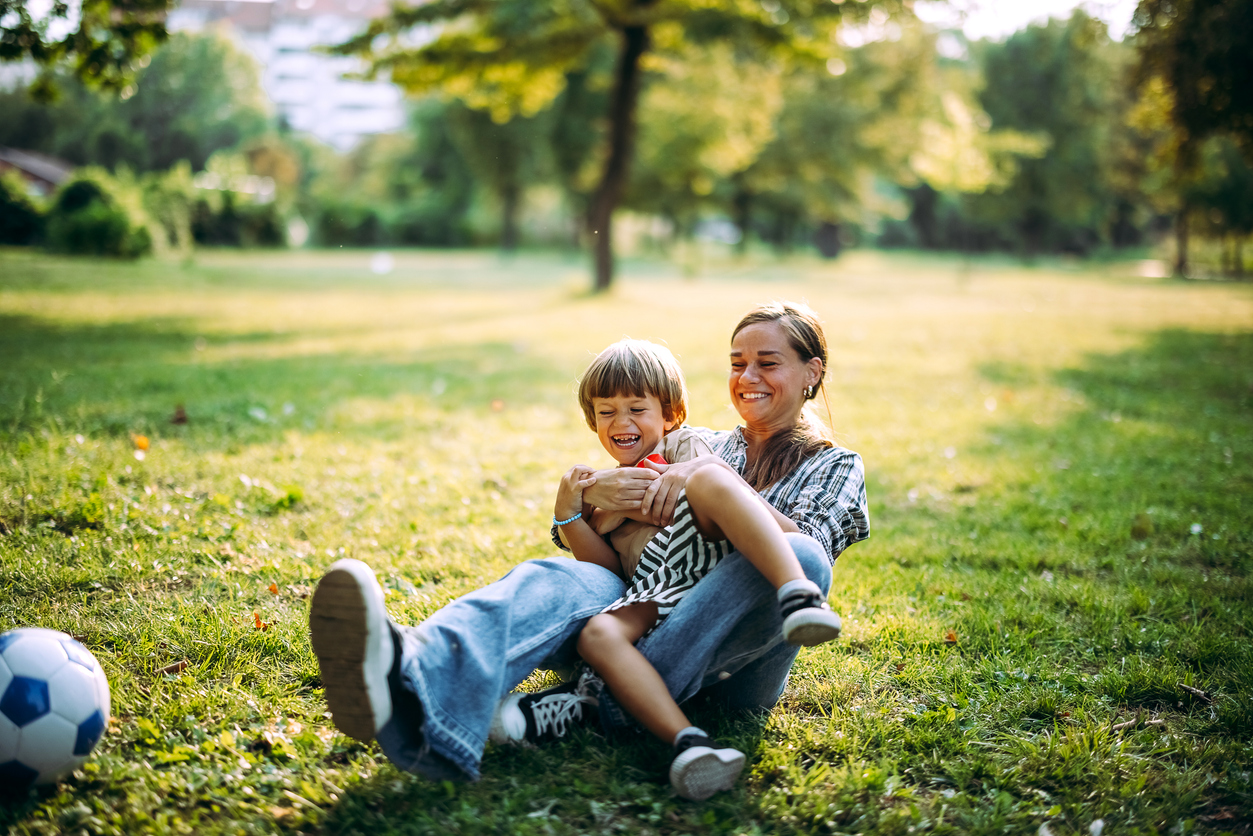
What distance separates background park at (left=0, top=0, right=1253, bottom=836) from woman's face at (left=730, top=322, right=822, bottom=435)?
32 cm

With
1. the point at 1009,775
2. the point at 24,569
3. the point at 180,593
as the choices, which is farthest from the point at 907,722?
the point at 24,569

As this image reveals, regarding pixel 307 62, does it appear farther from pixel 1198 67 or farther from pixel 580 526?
pixel 580 526

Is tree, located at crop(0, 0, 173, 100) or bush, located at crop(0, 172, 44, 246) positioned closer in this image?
tree, located at crop(0, 0, 173, 100)

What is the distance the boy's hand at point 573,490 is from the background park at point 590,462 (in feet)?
2.46

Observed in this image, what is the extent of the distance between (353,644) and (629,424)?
3.83 feet

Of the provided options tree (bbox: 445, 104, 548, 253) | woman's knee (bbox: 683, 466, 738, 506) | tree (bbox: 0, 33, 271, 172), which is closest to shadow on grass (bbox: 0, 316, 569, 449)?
woman's knee (bbox: 683, 466, 738, 506)

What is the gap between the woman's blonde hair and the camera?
2.93 meters

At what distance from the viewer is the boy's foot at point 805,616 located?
219cm

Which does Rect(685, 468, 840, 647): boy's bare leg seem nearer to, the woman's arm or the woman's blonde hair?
the woman's arm

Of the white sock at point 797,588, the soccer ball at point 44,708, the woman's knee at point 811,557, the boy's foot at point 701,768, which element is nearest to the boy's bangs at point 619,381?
the woman's knee at point 811,557

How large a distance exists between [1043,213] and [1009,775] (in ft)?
171

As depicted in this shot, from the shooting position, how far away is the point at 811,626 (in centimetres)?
219

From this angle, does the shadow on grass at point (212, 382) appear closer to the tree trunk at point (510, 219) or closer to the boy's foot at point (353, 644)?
the boy's foot at point (353, 644)

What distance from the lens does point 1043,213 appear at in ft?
156
